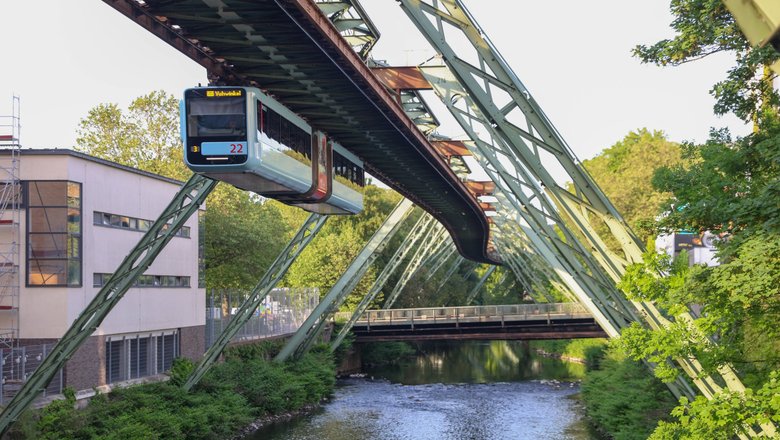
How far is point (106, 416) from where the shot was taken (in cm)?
2697

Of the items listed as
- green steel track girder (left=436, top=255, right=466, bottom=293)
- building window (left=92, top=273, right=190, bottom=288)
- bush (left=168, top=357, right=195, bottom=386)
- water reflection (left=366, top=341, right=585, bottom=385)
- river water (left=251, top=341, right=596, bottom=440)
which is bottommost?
river water (left=251, top=341, right=596, bottom=440)

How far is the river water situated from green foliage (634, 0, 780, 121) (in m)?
18.6

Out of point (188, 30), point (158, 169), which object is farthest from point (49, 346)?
point (158, 169)

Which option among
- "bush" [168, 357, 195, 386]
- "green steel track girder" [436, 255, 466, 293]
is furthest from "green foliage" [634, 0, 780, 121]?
"green steel track girder" [436, 255, 466, 293]

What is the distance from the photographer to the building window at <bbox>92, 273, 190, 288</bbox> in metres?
31.6

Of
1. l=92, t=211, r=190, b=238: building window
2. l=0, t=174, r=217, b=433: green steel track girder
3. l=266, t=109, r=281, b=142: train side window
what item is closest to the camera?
l=266, t=109, r=281, b=142: train side window

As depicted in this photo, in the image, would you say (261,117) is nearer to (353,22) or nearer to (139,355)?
(353,22)

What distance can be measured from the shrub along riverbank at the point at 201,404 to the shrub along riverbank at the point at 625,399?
43.0 ft

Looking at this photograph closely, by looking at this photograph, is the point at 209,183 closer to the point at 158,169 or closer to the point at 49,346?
the point at 49,346

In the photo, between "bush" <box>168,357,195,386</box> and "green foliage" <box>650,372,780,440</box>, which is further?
"bush" <box>168,357,195,386</box>

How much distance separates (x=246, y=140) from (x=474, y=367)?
52964mm

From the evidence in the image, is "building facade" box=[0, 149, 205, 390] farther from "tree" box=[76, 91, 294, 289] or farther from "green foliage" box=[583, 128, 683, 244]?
"green foliage" box=[583, 128, 683, 244]

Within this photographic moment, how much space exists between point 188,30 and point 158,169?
43276mm

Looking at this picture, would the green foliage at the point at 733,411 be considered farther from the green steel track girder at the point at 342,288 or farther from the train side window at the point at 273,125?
the green steel track girder at the point at 342,288
